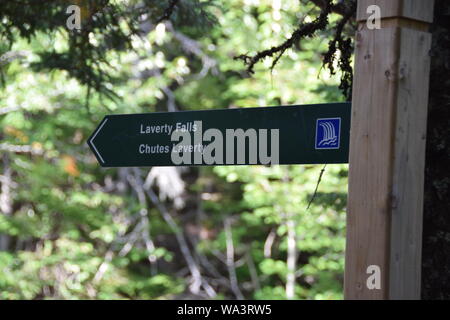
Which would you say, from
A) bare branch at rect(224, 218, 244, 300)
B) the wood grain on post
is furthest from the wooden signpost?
bare branch at rect(224, 218, 244, 300)

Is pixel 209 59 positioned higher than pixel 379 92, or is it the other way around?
pixel 209 59

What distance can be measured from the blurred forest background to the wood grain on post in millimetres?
3684

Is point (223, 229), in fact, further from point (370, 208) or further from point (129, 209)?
point (370, 208)

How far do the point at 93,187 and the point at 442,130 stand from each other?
28.0 feet

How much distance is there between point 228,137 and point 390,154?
2.22 feet

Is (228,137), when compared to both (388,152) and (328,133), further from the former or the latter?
(388,152)

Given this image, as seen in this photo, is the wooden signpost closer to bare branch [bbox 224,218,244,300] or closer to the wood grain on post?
the wood grain on post

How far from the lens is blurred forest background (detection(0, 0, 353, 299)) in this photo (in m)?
7.14

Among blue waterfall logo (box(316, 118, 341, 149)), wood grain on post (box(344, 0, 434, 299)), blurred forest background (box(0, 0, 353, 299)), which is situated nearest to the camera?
wood grain on post (box(344, 0, 434, 299))

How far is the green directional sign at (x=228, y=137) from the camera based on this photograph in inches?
78.1

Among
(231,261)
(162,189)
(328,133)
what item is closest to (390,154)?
(328,133)

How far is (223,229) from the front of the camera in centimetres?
1070

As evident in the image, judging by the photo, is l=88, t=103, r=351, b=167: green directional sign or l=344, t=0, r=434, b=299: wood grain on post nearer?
l=344, t=0, r=434, b=299: wood grain on post
